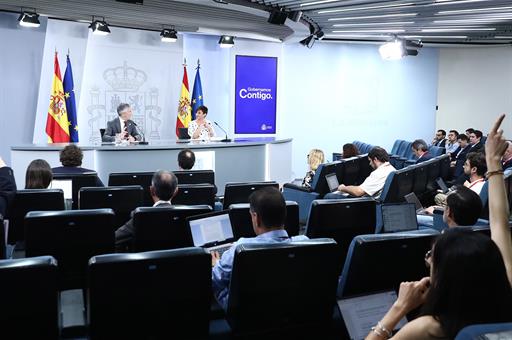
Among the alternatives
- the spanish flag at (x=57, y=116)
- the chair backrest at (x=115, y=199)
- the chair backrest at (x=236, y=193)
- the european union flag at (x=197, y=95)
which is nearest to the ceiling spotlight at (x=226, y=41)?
the european union flag at (x=197, y=95)

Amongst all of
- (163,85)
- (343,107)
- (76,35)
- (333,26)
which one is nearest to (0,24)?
(76,35)

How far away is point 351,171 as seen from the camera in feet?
→ 24.0

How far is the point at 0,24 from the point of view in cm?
873

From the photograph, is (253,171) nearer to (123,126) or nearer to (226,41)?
(123,126)

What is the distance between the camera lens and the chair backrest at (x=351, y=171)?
714cm

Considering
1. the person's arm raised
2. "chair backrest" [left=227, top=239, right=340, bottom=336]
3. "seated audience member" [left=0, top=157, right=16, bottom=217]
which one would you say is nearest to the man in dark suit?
"seated audience member" [left=0, top=157, right=16, bottom=217]

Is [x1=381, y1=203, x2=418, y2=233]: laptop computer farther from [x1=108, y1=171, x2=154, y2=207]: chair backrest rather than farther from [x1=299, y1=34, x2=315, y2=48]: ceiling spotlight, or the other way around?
[x1=299, y1=34, x2=315, y2=48]: ceiling spotlight

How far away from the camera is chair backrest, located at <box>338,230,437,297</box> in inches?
98.3

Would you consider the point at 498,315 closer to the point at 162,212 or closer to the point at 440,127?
the point at 162,212

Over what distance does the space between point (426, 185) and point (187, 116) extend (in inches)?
203

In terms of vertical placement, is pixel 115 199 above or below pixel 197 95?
below

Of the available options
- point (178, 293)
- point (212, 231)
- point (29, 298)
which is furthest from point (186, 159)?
point (29, 298)

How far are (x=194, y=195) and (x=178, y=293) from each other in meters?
2.44

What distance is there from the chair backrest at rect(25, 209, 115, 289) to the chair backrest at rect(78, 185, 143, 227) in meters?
0.93
